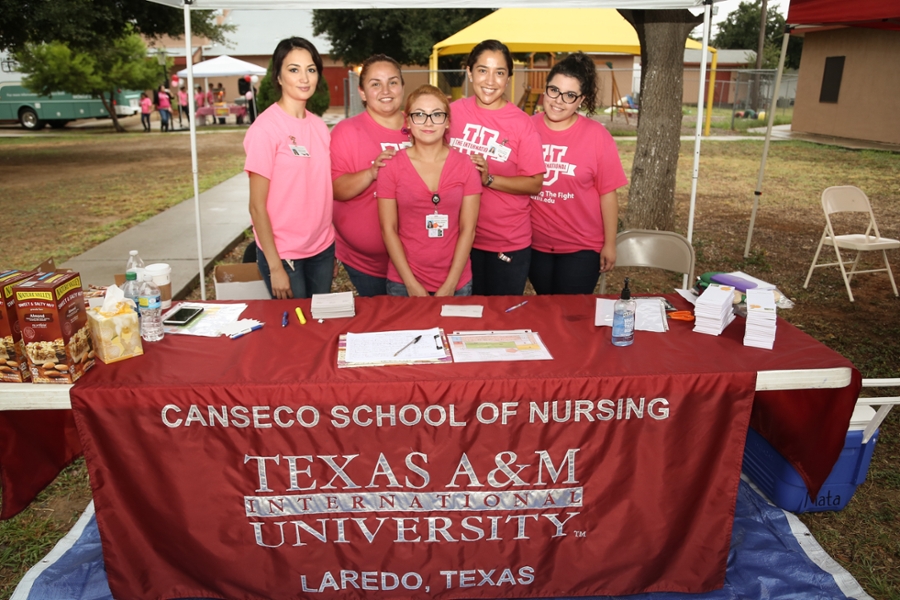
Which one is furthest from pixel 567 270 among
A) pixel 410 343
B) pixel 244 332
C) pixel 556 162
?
pixel 244 332

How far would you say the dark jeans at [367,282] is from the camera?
10.9 feet

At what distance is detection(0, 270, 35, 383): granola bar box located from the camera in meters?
2.06

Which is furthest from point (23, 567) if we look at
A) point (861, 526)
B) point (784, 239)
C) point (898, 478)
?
point (784, 239)

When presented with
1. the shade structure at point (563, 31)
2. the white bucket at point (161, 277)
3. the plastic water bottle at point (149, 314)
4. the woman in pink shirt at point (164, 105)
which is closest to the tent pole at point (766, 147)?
the shade structure at point (563, 31)

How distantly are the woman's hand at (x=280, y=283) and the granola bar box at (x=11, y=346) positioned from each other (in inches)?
40.6

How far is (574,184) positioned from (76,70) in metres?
22.3

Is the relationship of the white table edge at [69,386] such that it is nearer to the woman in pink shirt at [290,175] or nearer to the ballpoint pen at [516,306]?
the ballpoint pen at [516,306]

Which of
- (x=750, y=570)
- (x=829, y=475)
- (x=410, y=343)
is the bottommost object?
(x=750, y=570)

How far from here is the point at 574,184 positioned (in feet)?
10.4

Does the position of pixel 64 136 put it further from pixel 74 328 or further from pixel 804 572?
pixel 804 572

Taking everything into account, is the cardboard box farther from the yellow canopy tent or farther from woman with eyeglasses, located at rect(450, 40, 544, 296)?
the yellow canopy tent

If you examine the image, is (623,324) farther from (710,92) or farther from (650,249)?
(710,92)

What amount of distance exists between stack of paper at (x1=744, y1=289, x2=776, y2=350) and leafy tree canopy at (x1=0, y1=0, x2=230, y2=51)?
469 inches

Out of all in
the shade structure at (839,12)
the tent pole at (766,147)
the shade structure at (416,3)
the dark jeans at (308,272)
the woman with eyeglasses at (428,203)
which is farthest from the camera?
the tent pole at (766,147)
